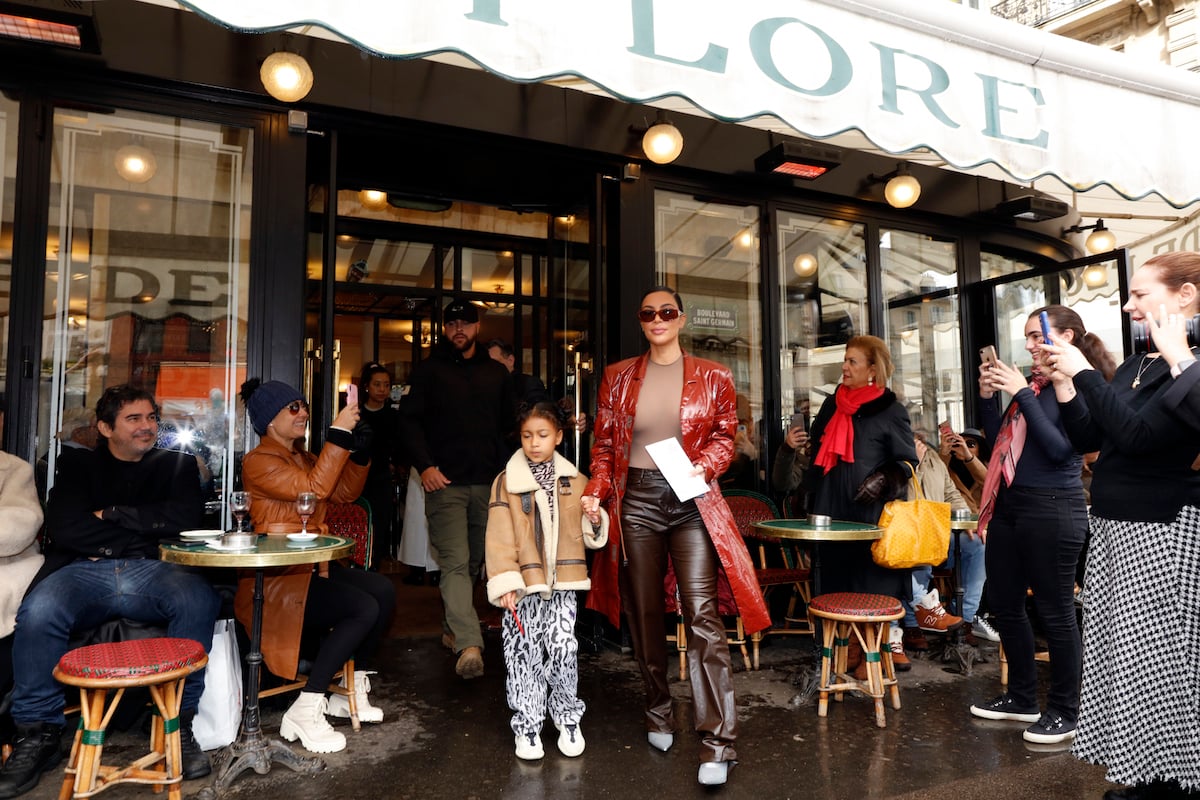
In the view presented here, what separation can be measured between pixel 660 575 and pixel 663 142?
3052 mm

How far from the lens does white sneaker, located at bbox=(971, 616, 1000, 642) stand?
543 cm

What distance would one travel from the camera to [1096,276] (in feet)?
20.5

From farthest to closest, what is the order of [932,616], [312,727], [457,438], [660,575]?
[932,616]
[457,438]
[660,575]
[312,727]

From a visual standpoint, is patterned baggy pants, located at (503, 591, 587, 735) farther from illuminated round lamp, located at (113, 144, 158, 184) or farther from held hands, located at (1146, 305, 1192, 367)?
illuminated round lamp, located at (113, 144, 158, 184)

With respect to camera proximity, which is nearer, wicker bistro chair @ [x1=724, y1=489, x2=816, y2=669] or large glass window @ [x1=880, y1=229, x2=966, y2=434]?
wicker bistro chair @ [x1=724, y1=489, x2=816, y2=669]

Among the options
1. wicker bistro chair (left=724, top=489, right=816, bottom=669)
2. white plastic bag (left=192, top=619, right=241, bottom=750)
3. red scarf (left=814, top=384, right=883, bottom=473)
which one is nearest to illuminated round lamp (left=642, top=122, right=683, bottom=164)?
red scarf (left=814, top=384, right=883, bottom=473)

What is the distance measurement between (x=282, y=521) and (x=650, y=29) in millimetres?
2721

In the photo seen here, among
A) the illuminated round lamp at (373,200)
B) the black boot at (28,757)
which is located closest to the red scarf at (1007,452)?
the black boot at (28,757)

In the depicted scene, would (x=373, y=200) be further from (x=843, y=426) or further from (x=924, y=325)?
(x=924, y=325)

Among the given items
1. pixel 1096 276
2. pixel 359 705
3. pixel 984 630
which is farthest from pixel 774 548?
pixel 1096 276

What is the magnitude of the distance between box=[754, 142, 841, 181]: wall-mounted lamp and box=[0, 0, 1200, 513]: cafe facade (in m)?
0.04

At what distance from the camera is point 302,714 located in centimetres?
343

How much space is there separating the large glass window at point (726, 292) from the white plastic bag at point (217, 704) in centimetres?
369

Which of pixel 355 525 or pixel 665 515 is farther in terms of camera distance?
pixel 355 525
